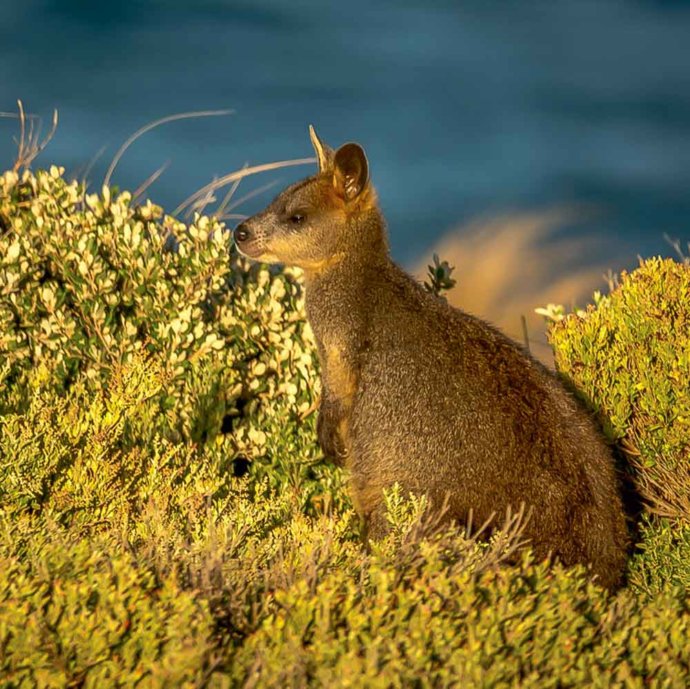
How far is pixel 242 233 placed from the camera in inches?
298

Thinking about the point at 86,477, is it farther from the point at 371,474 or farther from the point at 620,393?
the point at 620,393

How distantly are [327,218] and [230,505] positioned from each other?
6.43ft

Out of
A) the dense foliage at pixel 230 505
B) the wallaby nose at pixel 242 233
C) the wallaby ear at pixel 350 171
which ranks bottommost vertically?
the dense foliage at pixel 230 505

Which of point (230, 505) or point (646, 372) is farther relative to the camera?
point (646, 372)

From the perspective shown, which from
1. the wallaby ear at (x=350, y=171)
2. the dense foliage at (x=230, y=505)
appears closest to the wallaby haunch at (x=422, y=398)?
the wallaby ear at (x=350, y=171)

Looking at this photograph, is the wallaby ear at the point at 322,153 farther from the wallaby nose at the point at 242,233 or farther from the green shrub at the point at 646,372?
the green shrub at the point at 646,372

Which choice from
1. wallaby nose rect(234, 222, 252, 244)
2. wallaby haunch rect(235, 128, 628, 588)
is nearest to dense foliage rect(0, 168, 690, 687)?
wallaby haunch rect(235, 128, 628, 588)

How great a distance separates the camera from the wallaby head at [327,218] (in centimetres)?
724

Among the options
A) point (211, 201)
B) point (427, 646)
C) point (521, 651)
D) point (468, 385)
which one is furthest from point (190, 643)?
point (211, 201)

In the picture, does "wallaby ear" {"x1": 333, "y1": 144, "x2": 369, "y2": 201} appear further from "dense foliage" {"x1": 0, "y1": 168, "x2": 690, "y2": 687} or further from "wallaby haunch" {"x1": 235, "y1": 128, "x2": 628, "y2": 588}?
"dense foliage" {"x1": 0, "y1": 168, "x2": 690, "y2": 687}

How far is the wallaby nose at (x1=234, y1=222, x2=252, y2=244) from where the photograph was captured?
756 cm

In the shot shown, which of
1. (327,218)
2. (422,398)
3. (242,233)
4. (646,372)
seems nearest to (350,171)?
(327,218)

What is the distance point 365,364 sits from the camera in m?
6.73

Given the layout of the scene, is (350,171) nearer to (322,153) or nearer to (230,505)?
(322,153)
